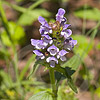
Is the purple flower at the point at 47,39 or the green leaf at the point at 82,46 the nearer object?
the purple flower at the point at 47,39

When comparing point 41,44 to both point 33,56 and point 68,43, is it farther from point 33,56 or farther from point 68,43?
point 33,56

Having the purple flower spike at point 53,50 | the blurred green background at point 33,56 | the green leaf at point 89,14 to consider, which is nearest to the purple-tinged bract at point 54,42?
the purple flower spike at point 53,50

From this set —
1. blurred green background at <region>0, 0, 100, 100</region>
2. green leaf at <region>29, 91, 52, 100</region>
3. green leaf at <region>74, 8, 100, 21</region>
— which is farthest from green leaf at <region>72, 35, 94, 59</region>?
green leaf at <region>29, 91, 52, 100</region>

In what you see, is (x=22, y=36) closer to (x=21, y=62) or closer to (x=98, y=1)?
(x=21, y=62)

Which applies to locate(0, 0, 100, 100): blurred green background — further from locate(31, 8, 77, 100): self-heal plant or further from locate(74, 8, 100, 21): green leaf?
locate(31, 8, 77, 100): self-heal plant

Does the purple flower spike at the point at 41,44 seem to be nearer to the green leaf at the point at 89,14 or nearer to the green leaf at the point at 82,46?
the green leaf at the point at 82,46

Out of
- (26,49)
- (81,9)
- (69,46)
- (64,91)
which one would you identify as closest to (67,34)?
(69,46)

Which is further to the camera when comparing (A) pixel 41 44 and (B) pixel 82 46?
(B) pixel 82 46

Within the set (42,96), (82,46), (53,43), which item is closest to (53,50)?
(53,43)
